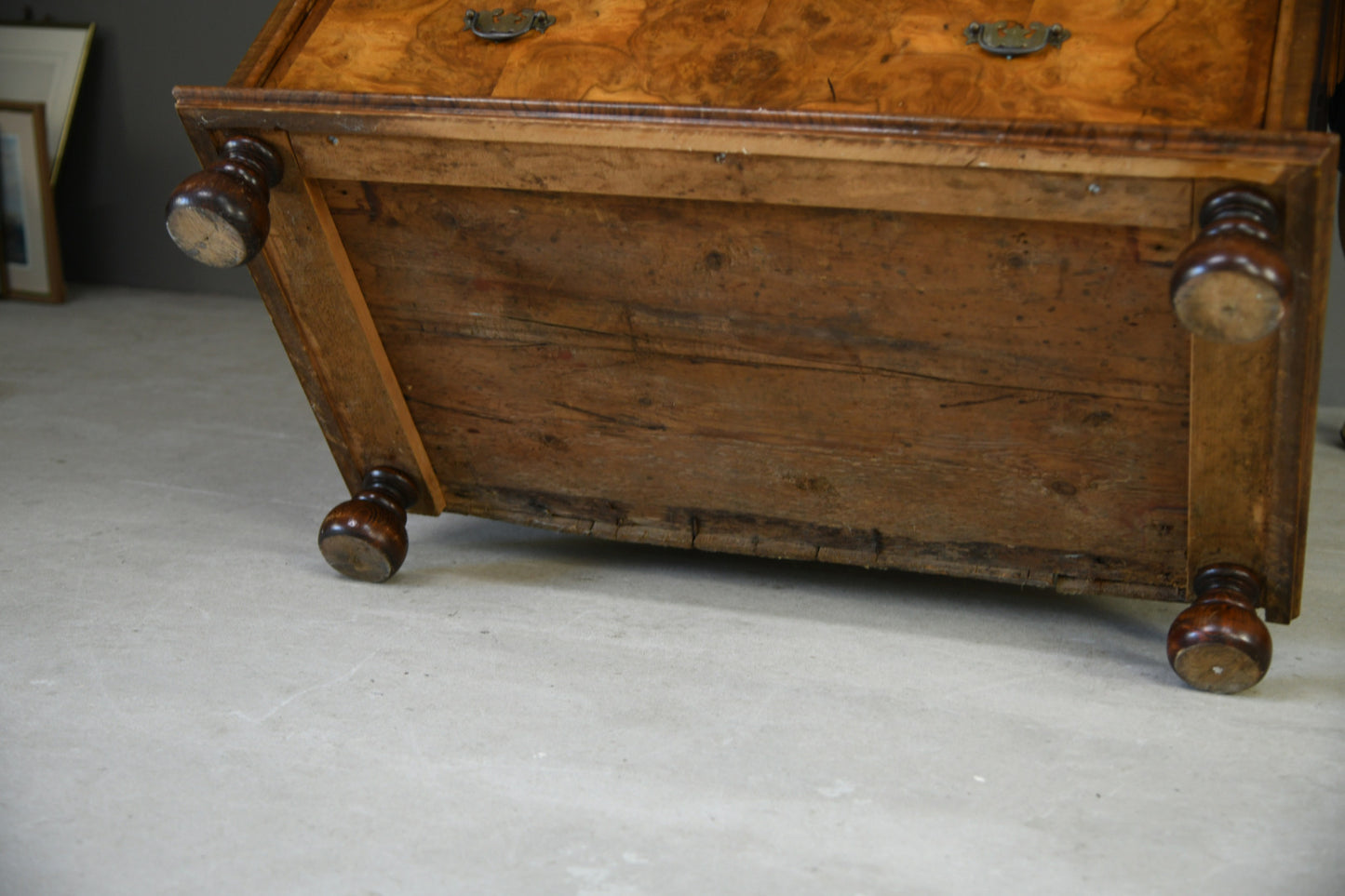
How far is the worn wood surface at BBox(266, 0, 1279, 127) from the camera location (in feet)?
5.13

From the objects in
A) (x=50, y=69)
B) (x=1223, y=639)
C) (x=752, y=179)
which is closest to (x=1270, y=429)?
(x=1223, y=639)

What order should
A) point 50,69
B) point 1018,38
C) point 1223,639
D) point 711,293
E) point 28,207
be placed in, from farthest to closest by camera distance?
point 50,69, point 28,207, point 711,293, point 1223,639, point 1018,38

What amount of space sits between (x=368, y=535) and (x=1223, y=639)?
1275 mm

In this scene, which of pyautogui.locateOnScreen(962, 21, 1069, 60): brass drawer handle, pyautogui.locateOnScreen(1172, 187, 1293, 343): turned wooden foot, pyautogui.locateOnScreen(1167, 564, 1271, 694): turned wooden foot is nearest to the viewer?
pyautogui.locateOnScreen(1172, 187, 1293, 343): turned wooden foot

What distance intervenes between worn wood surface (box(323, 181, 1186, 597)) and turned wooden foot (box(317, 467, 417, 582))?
139 millimetres

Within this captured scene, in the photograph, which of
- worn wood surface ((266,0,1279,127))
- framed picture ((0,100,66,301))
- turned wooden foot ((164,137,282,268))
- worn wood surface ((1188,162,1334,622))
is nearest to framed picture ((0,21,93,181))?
framed picture ((0,100,66,301))

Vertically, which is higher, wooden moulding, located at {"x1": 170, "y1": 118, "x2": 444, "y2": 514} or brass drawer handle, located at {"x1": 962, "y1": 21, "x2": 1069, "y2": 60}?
brass drawer handle, located at {"x1": 962, "y1": 21, "x2": 1069, "y2": 60}

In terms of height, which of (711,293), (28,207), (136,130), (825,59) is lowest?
(28,207)

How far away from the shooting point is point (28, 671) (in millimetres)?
1807

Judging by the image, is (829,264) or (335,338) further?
(335,338)

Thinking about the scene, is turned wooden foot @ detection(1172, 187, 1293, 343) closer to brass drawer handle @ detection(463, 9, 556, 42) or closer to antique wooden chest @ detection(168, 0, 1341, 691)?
antique wooden chest @ detection(168, 0, 1341, 691)

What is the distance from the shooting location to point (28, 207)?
14.2ft

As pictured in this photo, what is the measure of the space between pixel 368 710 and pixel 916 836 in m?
0.73

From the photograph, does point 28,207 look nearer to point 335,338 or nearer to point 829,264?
point 335,338
